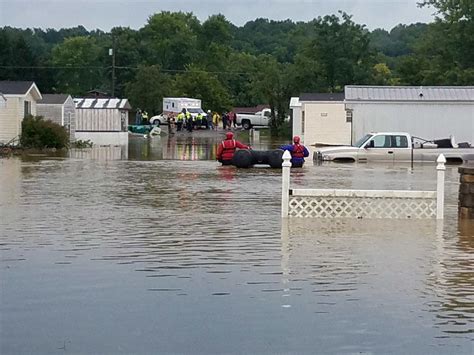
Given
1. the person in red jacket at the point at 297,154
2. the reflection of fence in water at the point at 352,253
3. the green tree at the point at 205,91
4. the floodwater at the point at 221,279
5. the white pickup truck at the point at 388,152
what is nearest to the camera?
the floodwater at the point at 221,279

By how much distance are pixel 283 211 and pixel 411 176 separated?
1468cm

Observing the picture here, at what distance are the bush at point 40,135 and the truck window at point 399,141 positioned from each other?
61.0ft

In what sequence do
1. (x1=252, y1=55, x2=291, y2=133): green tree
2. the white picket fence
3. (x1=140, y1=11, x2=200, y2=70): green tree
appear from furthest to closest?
(x1=140, y1=11, x2=200, y2=70): green tree → (x1=252, y1=55, x2=291, y2=133): green tree → the white picket fence

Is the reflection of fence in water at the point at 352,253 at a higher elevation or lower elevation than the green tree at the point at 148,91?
lower

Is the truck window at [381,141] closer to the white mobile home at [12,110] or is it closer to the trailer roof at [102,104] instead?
the white mobile home at [12,110]

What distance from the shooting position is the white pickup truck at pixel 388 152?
1548 inches

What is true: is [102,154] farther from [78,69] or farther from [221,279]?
[78,69]

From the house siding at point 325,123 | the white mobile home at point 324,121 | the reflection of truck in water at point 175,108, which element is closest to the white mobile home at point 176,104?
the reflection of truck in water at point 175,108

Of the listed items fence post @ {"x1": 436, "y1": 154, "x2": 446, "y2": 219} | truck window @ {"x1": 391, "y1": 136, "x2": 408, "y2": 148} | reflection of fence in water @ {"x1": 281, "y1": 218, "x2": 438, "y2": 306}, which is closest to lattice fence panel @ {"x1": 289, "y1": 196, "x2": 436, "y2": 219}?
fence post @ {"x1": 436, "y1": 154, "x2": 446, "y2": 219}

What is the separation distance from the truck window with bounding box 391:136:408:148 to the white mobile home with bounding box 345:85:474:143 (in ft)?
25.0

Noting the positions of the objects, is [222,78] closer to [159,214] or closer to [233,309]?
[159,214]

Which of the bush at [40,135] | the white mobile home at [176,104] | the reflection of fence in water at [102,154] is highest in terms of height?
the white mobile home at [176,104]

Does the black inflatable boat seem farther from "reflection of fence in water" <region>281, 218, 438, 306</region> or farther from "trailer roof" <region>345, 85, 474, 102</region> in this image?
"reflection of fence in water" <region>281, 218, 438, 306</region>

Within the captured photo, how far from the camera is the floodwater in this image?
30.1ft
